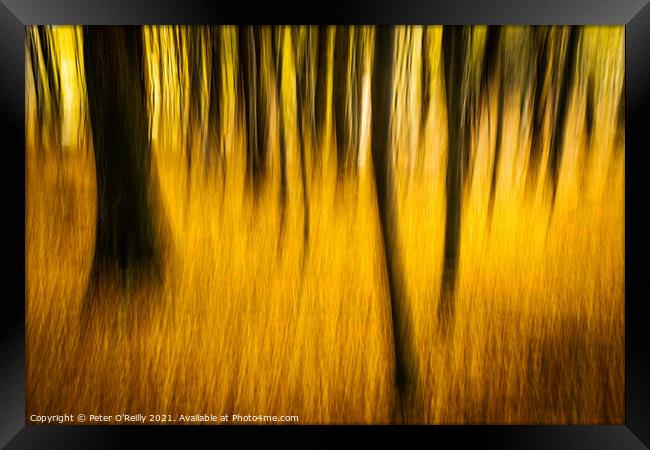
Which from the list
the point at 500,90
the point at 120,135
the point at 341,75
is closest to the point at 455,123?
the point at 500,90

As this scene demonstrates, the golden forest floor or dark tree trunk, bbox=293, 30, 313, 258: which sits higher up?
dark tree trunk, bbox=293, 30, 313, 258

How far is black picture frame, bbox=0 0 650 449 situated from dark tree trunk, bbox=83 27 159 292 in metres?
0.04

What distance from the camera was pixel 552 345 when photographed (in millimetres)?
735

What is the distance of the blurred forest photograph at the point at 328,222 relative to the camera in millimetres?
725

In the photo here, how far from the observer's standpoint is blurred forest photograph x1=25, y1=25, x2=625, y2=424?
28.5 inches

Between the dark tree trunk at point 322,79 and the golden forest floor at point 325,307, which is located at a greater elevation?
the dark tree trunk at point 322,79

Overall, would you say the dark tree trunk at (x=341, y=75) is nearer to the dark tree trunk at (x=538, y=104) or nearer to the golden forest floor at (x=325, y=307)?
the golden forest floor at (x=325, y=307)

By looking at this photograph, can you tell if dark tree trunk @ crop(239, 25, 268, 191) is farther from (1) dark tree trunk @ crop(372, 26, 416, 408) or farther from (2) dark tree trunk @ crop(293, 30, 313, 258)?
(1) dark tree trunk @ crop(372, 26, 416, 408)

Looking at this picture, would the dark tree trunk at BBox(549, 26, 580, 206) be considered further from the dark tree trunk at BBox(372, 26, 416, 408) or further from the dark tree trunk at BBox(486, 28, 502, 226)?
the dark tree trunk at BBox(372, 26, 416, 408)

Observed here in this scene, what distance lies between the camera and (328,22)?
0.72 m

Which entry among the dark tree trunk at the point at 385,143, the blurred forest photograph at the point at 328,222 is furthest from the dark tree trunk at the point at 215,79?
the dark tree trunk at the point at 385,143

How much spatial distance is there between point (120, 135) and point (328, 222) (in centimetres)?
35

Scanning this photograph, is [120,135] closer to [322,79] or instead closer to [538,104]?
[322,79]

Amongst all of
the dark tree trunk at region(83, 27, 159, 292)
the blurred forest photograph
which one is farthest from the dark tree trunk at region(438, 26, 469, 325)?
the dark tree trunk at region(83, 27, 159, 292)
